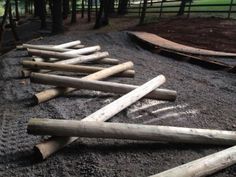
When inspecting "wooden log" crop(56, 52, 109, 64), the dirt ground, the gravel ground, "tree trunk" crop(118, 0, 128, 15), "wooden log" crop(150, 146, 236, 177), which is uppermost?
"tree trunk" crop(118, 0, 128, 15)

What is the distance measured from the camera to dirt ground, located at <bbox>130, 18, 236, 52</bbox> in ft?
31.9

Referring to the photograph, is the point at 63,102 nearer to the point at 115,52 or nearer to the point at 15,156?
the point at 15,156

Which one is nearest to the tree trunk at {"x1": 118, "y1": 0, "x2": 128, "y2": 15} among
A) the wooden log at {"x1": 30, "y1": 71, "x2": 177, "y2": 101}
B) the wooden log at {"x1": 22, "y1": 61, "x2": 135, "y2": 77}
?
the wooden log at {"x1": 22, "y1": 61, "x2": 135, "y2": 77}

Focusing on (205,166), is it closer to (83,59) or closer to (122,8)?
(83,59)

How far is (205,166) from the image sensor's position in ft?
9.39

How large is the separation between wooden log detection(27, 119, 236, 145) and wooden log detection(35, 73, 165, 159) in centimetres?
13

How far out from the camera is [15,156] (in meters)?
3.27

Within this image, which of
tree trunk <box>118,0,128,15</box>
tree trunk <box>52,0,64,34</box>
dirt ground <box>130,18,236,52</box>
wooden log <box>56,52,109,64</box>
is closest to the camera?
wooden log <box>56,52,109,64</box>

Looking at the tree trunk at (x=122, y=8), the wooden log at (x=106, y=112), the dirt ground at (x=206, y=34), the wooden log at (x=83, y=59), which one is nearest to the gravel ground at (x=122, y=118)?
the wooden log at (x=106, y=112)

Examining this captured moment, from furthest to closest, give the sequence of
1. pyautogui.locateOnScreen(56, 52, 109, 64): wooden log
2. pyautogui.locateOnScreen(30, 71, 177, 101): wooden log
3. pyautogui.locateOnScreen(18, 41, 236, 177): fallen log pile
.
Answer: pyautogui.locateOnScreen(56, 52, 109, 64): wooden log → pyautogui.locateOnScreen(30, 71, 177, 101): wooden log → pyautogui.locateOnScreen(18, 41, 236, 177): fallen log pile

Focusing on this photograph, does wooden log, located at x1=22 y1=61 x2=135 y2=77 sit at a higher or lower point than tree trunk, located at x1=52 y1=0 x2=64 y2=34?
lower

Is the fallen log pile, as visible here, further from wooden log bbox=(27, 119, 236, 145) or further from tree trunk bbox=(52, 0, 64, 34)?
tree trunk bbox=(52, 0, 64, 34)

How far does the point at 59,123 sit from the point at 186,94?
110 inches

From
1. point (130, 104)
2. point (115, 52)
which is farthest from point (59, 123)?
point (115, 52)
